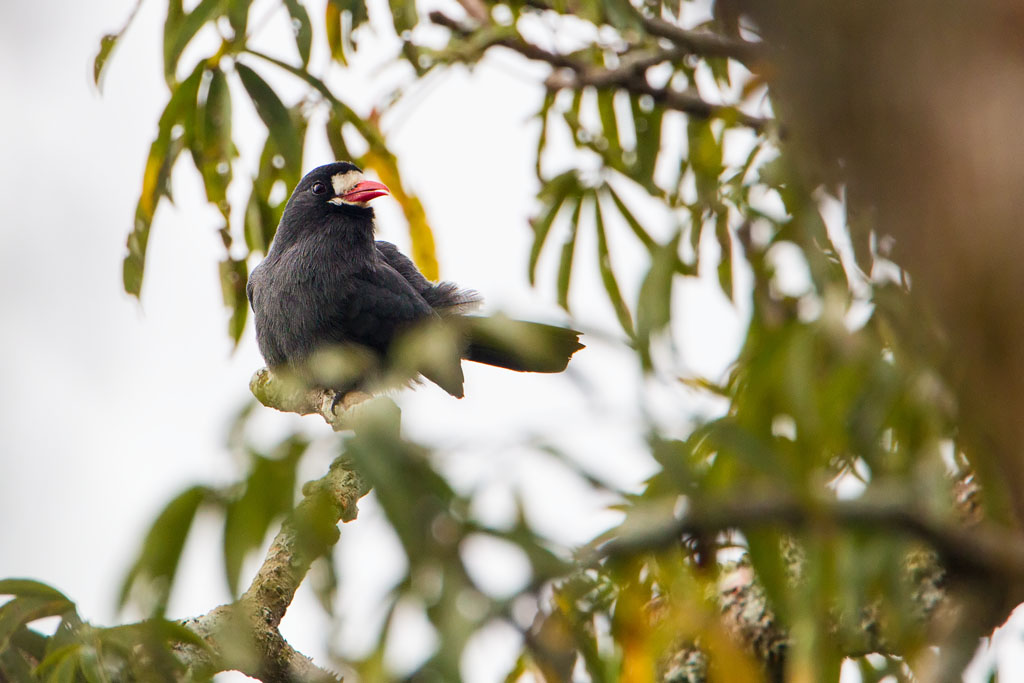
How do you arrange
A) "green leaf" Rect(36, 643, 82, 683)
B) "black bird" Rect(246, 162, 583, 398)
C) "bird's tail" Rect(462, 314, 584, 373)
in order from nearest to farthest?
"green leaf" Rect(36, 643, 82, 683)
"bird's tail" Rect(462, 314, 584, 373)
"black bird" Rect(246, 162, 583, 398)

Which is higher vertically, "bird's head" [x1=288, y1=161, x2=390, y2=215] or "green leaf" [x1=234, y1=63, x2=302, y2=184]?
"bird's head" [x1=288, y1=161, x2=390, y2=215]

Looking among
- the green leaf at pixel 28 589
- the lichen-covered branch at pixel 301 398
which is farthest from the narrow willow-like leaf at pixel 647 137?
the green leaf at pixel 28 589

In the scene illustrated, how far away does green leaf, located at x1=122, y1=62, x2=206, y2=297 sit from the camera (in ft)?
10.9

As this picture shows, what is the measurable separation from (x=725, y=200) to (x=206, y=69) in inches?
63.4

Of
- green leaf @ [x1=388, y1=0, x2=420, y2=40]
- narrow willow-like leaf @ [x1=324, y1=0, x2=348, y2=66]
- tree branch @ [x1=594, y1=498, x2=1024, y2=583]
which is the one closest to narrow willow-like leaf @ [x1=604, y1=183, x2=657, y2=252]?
green leaf @ [x1=388, y1=0, x2=420, y2=40]

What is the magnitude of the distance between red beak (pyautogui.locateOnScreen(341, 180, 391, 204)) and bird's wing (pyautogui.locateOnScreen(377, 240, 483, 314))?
0.32 m

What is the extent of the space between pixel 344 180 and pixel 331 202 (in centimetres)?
13

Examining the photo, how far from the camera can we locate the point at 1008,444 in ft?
2.66

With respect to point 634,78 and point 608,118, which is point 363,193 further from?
point 634,78

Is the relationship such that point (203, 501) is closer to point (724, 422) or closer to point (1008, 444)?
point (724, 422)

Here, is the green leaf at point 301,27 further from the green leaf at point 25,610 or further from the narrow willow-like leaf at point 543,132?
the green leaf at point 25,610

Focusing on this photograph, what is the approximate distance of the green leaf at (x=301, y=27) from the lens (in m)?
3.10

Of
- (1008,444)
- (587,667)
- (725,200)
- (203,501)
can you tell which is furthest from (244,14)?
(1008,444)

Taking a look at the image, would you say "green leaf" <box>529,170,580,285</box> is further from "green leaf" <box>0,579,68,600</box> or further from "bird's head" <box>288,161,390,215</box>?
"green leaf" <box>0,579,68,600</box>
